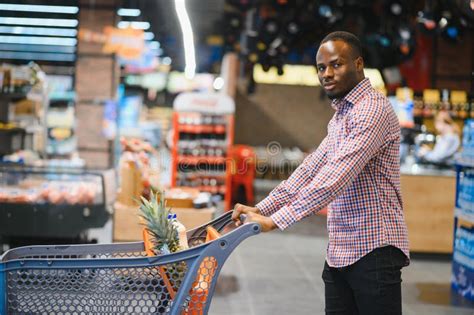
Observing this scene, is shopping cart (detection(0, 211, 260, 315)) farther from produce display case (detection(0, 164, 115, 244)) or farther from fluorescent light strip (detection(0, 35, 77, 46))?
fluorescent light strip (detection(0, 35, 77, 46))

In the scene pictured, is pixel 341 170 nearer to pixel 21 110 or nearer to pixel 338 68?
pixel 338 68

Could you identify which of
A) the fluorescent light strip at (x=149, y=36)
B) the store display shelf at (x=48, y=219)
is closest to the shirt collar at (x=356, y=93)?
the store display shelf at (x=48, y=219)

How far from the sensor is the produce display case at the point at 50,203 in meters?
6.01

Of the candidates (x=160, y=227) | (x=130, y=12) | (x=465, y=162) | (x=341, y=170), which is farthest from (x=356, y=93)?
(x=130, y=12)

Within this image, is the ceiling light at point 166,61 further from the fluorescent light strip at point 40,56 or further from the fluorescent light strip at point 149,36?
the fluorescent light strip at point 149,36

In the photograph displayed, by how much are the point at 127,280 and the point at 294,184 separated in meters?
0.84

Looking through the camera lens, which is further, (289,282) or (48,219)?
(289,282)

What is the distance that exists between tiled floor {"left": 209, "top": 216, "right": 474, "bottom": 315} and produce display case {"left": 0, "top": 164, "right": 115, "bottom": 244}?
141cm

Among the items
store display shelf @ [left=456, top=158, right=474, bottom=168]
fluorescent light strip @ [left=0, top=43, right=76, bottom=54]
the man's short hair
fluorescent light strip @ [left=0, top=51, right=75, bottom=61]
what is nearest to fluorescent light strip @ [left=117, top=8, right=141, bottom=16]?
fluorescent light strip @ [left=0, top=43, right=76, bottom=54]

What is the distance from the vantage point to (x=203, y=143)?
1262cm

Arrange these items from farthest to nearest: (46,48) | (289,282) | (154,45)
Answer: (46,48) < (154,45) < (289,282)

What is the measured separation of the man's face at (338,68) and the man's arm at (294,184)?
0.30 metres

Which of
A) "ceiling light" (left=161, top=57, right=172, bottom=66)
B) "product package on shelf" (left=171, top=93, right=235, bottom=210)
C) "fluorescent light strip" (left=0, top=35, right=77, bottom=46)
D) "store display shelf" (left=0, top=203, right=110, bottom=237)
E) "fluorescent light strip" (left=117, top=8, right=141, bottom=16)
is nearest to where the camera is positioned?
"store display shelf" (left=0, top=203, right=110, bottom=237)

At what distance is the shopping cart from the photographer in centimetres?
235
